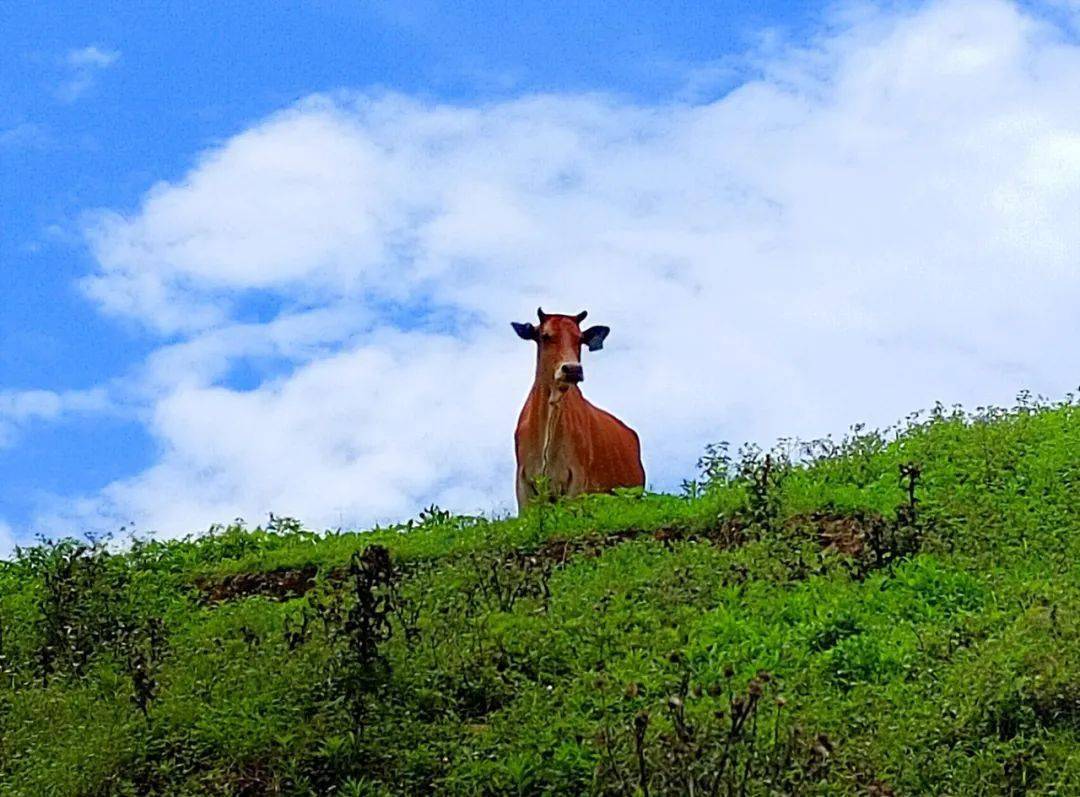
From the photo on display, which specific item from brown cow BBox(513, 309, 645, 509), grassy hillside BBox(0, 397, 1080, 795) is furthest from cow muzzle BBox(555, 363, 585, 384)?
grassy hillside BBox(0, 397, 1080, 795)

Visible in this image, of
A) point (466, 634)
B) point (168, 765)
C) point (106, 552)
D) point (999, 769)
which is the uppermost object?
point (106, 552)

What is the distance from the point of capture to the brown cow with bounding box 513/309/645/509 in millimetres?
16344

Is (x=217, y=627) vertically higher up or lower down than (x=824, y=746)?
higher up

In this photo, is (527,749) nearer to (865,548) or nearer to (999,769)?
(999,769)

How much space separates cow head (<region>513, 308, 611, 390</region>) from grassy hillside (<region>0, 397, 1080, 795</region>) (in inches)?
161

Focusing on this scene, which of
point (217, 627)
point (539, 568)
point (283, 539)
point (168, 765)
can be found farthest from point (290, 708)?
point (283, 539)

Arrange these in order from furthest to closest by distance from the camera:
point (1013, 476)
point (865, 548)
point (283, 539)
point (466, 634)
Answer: point (283, 539)
point (1013, 476)
point (865, 548)
point (466, 634)

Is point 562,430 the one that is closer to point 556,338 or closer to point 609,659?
point 556,338

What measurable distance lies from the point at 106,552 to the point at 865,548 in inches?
228

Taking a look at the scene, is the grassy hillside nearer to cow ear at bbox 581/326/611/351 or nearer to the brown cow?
the brown cow

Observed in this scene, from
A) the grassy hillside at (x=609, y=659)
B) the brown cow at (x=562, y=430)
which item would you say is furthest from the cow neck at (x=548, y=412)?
the grassy hillside at (x=609, y=659)

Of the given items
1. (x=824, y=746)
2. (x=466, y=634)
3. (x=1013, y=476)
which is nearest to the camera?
(x=824, y=746)

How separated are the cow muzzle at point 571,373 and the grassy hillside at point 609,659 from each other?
12.0 feet

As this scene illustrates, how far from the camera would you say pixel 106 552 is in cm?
1248
